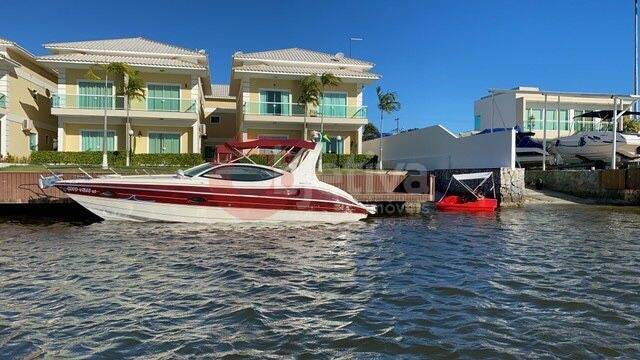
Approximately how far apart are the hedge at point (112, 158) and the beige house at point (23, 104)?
7.25 ft

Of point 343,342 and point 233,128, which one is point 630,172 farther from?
point 233,128

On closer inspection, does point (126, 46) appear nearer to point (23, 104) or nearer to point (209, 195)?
point (23, 104)

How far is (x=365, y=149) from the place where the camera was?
44719mm

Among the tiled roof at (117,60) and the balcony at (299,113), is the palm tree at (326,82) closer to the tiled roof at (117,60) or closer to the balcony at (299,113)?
the balcony at (299,113)

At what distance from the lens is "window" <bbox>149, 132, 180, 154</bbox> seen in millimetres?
33875

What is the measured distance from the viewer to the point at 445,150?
99.6 ft

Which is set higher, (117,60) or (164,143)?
(117,60)

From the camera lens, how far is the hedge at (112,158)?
30172 mm

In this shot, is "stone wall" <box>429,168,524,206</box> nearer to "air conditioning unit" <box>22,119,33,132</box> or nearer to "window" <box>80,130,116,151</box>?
"window" <box>80,130,116,151</box>

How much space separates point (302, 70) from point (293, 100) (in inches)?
84.0

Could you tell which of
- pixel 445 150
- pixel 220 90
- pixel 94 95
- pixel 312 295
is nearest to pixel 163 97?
pixel 94 95

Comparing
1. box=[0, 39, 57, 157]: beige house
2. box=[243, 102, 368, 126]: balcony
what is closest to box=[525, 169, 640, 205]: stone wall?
box=[243, 102, 368, 126]: balcony

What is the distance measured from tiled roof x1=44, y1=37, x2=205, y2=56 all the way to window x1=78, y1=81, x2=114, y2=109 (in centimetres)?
260

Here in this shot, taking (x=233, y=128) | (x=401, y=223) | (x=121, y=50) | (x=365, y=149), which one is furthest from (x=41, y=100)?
(x=401, y=223)
